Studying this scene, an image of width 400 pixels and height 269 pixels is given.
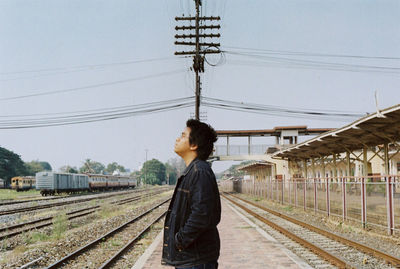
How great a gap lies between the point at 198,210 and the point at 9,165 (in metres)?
78.1

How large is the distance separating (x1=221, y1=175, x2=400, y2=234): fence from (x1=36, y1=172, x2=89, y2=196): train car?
27.9 m

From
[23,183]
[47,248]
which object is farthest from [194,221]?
[23,183]

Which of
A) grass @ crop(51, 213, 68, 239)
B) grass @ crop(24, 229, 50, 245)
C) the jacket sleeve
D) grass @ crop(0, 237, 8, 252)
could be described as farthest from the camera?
grass @ crop(51, 213, 68, 239)

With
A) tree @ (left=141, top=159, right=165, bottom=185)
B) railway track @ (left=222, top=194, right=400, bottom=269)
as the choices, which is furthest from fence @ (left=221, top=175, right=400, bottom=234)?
tree @ (left=141, top=159, right=165, bottom=185)

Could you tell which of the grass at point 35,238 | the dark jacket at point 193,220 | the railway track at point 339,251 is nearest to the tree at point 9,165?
the grass at point 35,238

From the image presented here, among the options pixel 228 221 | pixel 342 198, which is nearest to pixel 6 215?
pixel 228 221

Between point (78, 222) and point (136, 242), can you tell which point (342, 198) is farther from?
point (78, 222)

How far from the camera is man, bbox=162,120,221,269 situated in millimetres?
2730

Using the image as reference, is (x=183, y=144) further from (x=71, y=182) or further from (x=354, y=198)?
(x=71, y=182)

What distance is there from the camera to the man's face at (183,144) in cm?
311

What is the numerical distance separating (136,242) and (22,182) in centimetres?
4918

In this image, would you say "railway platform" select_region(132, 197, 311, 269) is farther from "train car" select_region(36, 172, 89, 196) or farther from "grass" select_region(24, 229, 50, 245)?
"train car" select_region(36, 172, 89, 196)

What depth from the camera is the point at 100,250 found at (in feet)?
33.7

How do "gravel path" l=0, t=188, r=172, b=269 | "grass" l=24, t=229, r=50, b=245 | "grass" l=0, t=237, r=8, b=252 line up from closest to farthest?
"gravel path" l=0, t=188, r=172, b=269
"grass" l=0, t=237, r=8, b=252
"grass" l=24, t=229, r=50, b=245
